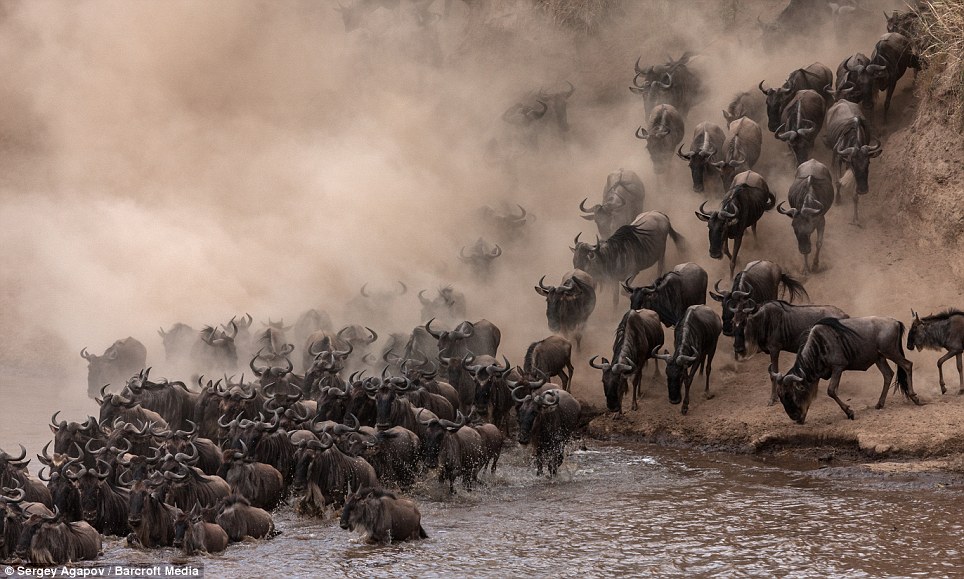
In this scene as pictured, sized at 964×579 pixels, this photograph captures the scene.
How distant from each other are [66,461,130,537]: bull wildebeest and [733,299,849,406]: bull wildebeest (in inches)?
334

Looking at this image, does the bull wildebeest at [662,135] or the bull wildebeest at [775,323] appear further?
the bull wildebeest at [662,135]

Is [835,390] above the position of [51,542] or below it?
above

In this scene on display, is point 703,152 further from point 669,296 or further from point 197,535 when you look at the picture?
point 197,535

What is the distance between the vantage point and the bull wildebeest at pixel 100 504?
40.2 ft

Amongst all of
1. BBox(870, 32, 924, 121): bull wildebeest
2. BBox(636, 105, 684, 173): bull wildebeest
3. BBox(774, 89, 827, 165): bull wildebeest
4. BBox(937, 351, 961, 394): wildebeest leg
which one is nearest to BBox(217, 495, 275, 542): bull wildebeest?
BBox(937, 351, 961, 394): wildebeest leg

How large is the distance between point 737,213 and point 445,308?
5.10m

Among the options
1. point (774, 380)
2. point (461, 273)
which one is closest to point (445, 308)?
point (461, 273)

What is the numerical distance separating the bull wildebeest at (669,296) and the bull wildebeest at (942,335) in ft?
11.7

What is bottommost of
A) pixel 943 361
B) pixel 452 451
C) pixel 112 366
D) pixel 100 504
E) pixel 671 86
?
pixel 100 504

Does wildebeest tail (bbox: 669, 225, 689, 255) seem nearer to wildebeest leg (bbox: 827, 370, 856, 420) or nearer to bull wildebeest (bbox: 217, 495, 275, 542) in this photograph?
wildebeest leg (bbox: 827, 370, 856, 420)

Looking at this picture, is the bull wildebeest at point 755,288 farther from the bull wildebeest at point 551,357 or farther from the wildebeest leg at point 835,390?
the bull wildebeest at point 551,357

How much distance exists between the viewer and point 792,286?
18156 millimetres

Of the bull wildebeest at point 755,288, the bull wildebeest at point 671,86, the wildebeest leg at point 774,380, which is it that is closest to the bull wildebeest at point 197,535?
the wildebeest leg at point 774,380

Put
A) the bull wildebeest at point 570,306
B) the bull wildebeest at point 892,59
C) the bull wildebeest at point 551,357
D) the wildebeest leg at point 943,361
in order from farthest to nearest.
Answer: the bull wildebeest at point 892,59 → the bull wildebeest at point 570,306 → the bull wildebeest at point 551,357 → the wildebeest leg at point 943,361
